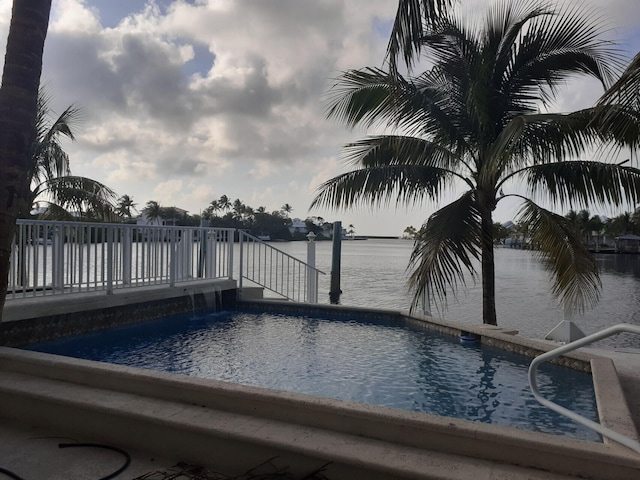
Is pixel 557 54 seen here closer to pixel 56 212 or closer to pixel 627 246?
pixel 56 212

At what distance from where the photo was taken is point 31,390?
3.47 meters

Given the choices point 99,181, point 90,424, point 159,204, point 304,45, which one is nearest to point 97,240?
point 90,424

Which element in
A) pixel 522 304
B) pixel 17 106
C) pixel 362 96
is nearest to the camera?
pixel 17 106

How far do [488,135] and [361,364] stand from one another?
464 centimetres

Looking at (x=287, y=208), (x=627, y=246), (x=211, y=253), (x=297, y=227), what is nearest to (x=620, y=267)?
(x=297, y=227)

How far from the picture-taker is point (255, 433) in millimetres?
Answer: 2840

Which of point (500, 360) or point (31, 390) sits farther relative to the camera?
point (500, 360)

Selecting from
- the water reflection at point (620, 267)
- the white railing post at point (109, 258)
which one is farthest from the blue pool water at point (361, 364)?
the water reflection at point (620, 267)

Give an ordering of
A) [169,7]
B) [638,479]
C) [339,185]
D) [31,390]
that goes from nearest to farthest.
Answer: [638,479], [31,390], [339,185], [169,7]

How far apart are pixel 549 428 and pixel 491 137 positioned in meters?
5.45

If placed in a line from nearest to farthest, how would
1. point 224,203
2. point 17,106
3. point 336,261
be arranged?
point 17,106 → point 336,261 → point 224,203

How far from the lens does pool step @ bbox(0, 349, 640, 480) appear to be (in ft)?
8.30

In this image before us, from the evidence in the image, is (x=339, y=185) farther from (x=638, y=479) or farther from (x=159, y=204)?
(x=159, y=204)

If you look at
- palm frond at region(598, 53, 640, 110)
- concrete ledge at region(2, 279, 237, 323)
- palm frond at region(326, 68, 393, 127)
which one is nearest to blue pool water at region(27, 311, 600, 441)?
concrete ledge at region(2, 279, 237, 323)
